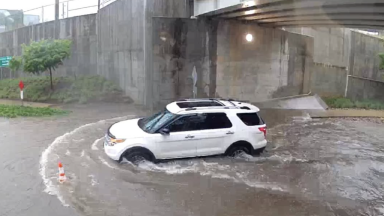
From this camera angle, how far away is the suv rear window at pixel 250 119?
423 inches

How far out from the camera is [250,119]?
35.6 ft

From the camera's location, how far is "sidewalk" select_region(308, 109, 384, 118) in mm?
20491

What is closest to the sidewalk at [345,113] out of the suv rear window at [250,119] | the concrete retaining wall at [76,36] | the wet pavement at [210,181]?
the wet pavement at [210,181]

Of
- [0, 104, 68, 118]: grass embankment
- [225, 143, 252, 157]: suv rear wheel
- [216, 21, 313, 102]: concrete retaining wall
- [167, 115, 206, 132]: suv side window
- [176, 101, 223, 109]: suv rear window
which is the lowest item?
[225, 143, 252, 157]: suv rear wheel

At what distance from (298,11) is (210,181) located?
1097 centimetres

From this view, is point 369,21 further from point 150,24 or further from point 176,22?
point 150,24

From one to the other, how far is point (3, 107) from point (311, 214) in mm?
16779

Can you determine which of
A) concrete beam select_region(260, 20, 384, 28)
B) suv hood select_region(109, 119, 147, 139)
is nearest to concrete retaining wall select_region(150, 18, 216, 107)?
concrete beam select_region(260, 20, 384, 28)

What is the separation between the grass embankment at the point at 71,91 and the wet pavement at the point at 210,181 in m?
8.07

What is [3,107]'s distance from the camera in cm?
1938

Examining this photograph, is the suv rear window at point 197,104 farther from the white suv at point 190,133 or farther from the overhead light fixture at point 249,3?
the overhead light fixture at point 249,3

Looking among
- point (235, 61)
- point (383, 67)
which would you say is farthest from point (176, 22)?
point (383, 67)

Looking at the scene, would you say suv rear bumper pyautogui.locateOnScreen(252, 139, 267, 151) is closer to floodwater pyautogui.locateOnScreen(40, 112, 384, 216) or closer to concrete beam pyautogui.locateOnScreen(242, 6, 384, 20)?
floodwater pyautogui.locateOnScreen(40, 112, 384, 216)

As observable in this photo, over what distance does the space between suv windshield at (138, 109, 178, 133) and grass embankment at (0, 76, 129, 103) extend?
10.7m
